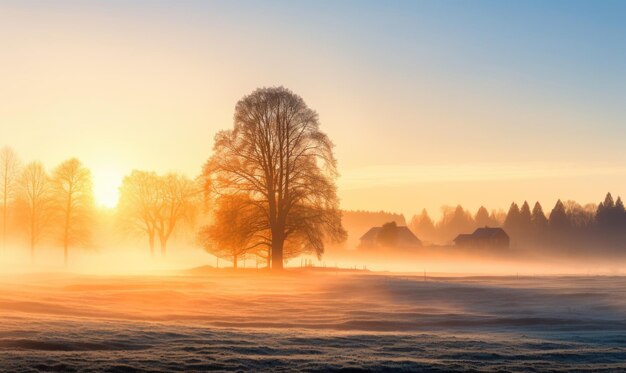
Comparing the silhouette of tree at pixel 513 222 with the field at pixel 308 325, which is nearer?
the field at pixel 308 325

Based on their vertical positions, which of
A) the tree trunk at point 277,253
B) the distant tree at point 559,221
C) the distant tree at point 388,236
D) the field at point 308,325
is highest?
the distant tree at point 559,221

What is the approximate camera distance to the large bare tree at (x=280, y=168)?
184 feet

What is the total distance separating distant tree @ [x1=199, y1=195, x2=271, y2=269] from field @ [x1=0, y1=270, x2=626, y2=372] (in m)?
3.63

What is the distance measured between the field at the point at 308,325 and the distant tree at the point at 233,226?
363 centimetres

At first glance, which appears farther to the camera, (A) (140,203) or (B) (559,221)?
(B) (559,221)

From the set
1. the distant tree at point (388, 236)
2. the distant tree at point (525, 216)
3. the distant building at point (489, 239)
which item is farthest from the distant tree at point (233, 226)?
the distant tree at point (525, 216)

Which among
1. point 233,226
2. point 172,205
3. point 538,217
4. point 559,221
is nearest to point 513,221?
point 538,217

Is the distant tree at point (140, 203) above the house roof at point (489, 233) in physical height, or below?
above

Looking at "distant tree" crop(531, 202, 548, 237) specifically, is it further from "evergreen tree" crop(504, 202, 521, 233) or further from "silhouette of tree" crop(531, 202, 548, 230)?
"evergreen tree" crop(504, 202, 521, 233)

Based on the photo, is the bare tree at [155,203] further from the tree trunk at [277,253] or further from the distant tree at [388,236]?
the distant tree at [388,236]

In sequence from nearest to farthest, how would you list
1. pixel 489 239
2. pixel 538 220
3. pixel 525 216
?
pixel 489 239, pixel 538 220, pixel 525 216

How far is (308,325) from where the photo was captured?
31625 mm

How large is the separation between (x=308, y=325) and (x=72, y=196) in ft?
167

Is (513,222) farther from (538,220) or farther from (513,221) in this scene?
(538,220)
